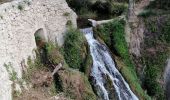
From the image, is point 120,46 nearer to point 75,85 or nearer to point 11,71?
point 75,85

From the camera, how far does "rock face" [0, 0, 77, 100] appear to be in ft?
51.1

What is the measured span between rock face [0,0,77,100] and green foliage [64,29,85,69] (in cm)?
33

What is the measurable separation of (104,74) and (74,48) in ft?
6.02

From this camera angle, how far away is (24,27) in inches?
671

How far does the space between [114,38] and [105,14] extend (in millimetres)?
2791

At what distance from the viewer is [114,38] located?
68.1 ft

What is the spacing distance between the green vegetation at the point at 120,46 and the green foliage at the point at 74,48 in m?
1.60

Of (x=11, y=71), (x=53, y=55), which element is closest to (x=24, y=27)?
(x=53, y=55)

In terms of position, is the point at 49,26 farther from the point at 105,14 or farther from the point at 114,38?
the point at 105,14

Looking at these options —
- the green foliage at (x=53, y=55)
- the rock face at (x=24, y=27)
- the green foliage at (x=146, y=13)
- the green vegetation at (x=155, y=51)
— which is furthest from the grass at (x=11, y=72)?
the green foliage at (x=146, y=13)

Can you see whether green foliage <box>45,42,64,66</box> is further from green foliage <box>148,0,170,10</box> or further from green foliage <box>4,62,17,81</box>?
green foliage <box>148,0,170,10</box>

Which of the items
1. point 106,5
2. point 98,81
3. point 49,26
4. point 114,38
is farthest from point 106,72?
point 106,5

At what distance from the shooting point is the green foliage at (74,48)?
19.0 meters

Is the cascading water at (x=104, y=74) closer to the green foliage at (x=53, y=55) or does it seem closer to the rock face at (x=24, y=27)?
the rock face at (x=24, y=27)
